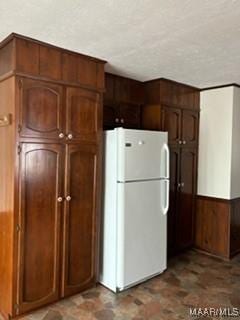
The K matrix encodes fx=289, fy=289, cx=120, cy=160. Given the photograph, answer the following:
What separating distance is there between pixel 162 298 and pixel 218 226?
60.3 inches

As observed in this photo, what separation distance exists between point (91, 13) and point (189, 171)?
269cm

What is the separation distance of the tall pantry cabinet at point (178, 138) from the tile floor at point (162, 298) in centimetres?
61

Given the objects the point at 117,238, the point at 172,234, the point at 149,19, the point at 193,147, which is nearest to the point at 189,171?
the point at 193,147

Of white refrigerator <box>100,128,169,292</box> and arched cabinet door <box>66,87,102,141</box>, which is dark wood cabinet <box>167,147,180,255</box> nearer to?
white refrigerator <box>100,128,169,292</box>

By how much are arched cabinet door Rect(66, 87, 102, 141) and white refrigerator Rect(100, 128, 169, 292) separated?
213 mm

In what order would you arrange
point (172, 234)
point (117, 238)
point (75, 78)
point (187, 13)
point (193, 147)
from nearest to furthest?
point (187, 13) → point (75, 78) → point (117, 238) → point (172, 234) → point (193, 147)

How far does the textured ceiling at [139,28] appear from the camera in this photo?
1812 mm

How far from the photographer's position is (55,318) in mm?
2426

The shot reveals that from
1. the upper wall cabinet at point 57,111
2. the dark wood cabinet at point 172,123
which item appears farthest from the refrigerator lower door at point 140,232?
the dark wood cabinet at point 172,123

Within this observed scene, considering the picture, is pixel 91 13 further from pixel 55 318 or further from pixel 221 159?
pixel 221 159

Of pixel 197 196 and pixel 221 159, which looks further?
pixel 197 196

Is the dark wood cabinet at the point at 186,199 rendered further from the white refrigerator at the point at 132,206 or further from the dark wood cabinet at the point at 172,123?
the white refrigerator at the point at 132,206

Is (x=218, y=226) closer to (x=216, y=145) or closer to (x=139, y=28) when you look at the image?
(x=216, y=145)

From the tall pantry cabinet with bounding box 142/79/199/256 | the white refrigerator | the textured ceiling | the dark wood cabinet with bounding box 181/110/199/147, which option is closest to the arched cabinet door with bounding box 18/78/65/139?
the textured ceiling
